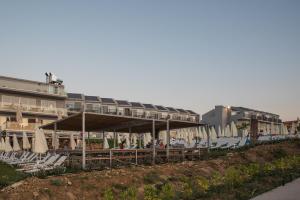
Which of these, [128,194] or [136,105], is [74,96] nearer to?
[136,105]

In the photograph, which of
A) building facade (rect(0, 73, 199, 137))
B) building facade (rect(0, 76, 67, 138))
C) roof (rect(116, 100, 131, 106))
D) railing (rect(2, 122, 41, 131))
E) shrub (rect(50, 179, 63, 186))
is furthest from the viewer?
roof (rect(116, 100, 131, 106))

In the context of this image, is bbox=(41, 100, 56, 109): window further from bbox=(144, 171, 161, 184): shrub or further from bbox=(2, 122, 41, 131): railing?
bbox=(144, 171, 161, 184): shrub

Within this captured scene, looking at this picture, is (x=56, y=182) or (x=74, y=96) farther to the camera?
(x=74, y=96)

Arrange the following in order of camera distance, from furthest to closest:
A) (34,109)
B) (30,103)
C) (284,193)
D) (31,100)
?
(31,100), (30,103), (34,109), (284,193)

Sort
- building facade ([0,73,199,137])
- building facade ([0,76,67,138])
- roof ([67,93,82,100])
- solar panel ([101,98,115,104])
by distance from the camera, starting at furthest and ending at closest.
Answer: solar panel ([101,98,115,104])
roof ([67,93,82,100])
building facade ([0,76,67,138])
building facade ([0,73,199,137])

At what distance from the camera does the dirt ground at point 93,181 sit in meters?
12.9

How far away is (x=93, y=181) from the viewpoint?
47.9 ft

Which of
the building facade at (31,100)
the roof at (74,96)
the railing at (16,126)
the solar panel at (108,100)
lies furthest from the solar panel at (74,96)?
the railing at (16,126)

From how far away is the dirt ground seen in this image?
12.9m

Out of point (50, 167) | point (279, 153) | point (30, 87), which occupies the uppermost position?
point (30, 87)

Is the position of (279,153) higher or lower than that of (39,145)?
lower

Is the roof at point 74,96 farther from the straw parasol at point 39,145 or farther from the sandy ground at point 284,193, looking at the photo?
the sandy ground at point 284,193

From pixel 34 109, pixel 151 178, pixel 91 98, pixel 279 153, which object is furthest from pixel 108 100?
pixel 151 178

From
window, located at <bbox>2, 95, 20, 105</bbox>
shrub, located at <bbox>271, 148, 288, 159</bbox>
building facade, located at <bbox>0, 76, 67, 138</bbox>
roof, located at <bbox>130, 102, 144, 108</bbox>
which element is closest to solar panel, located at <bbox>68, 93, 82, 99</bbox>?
building facade, located at <bbox>0, 76, 67, 138</bbox>
